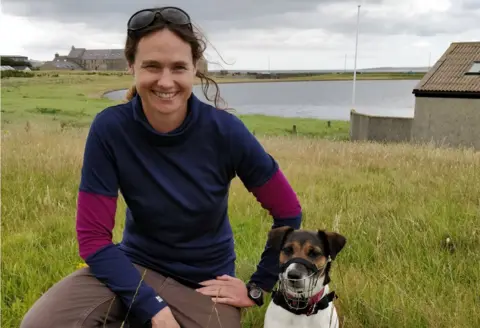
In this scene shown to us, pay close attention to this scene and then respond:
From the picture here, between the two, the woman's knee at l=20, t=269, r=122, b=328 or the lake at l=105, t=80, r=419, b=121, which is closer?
the woman's knee at l=20, t=269, r=122, b=328

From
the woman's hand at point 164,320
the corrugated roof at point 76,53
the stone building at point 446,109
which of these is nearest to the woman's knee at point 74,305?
the woman's hand at point 164,320

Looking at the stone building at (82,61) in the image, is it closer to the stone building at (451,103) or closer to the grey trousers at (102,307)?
the stone building at (451,103)

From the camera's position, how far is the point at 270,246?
2.89 m

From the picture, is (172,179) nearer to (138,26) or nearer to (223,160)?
(223,160)

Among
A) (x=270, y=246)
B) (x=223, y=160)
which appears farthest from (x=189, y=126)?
(x=270, y=246)

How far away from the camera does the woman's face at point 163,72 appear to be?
2.54m

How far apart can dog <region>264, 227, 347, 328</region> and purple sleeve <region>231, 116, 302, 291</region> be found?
5.4 inches

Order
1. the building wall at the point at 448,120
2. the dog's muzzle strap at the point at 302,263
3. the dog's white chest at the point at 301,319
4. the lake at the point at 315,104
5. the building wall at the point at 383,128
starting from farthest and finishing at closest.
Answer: the lake at the point at 315,104 → the building wall at the point at 383,128 → the building wall at the point at 448,120 → the dog's white chest at the point at 301,319 → the dog's muzzle strap at the point at 302,263

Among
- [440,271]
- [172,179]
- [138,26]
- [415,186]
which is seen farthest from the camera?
[415,186]

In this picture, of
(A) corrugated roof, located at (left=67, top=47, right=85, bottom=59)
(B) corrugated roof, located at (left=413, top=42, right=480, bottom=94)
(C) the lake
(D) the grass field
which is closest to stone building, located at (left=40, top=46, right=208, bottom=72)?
(A) corrugated roof, located at (left=67, top=47, right=85, bottom=59)

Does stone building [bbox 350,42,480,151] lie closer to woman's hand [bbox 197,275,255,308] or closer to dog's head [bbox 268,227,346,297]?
dog's head [bbox 268,227,346,297]

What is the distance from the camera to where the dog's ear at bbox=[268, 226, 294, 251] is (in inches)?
111

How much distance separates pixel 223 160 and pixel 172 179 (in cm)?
32

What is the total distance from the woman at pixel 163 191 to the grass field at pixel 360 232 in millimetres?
676
